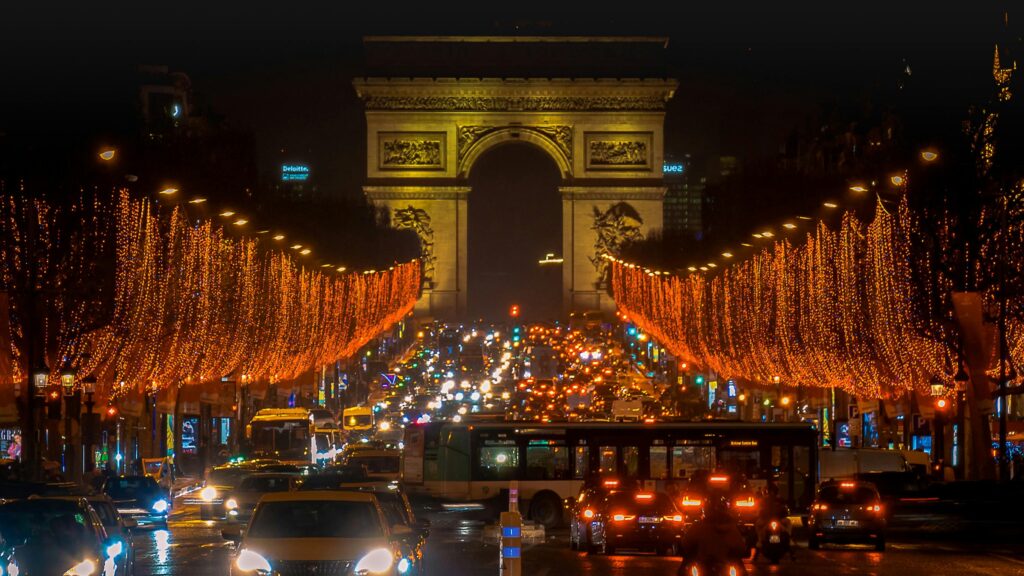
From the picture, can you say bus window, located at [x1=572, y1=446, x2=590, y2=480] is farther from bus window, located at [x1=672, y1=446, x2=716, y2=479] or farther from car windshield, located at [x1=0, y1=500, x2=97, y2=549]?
car windshield, located at [x1=0, y1=500, x2=97, y2=549]

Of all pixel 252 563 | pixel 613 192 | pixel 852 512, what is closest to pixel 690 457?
pixel 852 512

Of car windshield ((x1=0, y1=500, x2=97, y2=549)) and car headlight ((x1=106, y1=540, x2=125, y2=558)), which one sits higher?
car windshield ((x1=0, y1=500, x2=97, y2=549))

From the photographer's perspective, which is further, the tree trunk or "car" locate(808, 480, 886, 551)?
the tree trunk

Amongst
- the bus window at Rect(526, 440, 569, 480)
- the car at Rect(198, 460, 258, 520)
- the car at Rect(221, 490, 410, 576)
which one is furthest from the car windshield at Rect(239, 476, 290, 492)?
the car at Rect(221, 490, 410, 576)

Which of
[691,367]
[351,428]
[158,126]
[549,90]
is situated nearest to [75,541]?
[158,126]

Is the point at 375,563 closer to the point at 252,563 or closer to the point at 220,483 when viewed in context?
the point at 252,563

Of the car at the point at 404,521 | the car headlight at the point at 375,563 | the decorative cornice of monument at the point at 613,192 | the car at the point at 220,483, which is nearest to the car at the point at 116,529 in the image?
the car at the point at 404,521
